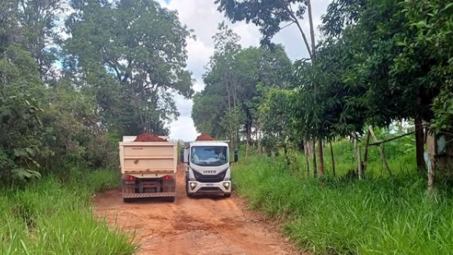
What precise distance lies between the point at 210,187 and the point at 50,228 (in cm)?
813

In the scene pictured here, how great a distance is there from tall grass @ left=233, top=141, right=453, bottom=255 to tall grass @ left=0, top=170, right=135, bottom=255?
3.04 meters

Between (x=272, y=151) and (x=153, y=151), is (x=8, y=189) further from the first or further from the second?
(x=272, y=151)

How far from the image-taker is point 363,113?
304 inches

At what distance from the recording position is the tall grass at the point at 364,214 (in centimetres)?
454

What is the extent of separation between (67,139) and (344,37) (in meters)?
8.93

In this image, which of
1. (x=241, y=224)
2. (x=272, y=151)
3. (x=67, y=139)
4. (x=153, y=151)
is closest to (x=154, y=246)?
(x=241, y=224)

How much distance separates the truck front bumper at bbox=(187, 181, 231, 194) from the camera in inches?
522

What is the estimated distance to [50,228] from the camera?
539 cm

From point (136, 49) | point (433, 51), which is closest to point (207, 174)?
point (433, 51)

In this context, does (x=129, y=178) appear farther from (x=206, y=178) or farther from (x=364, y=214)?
(x=364, y=214)

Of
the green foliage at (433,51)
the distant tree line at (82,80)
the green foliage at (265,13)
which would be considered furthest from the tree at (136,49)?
the green foliage at (433,51)

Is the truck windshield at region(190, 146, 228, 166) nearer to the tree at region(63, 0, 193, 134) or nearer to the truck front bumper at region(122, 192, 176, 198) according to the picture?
the truck front bumper at region(122, 192, 176, 198)

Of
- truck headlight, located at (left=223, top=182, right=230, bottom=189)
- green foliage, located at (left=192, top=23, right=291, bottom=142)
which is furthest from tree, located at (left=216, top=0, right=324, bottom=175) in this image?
green foliage, located at (left=192, top=23, right=291, bottom=142)

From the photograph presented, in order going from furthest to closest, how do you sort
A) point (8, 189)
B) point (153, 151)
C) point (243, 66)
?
1. point (243, 66)
2. point (153, 151)
3. point (8, 189)
